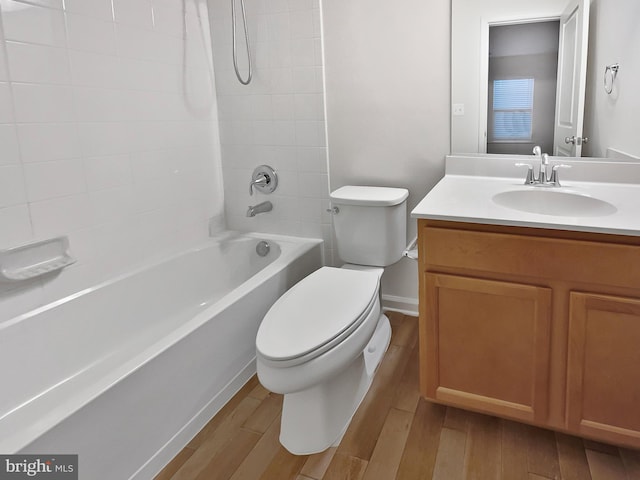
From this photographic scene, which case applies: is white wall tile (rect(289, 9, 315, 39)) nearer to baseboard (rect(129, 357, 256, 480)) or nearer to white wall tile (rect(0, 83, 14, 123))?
white wall tile (rect(0, 83, 14, 123))

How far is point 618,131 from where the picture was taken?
1.85 m

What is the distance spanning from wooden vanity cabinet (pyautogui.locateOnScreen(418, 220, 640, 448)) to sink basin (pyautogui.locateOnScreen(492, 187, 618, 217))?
359 millimetres

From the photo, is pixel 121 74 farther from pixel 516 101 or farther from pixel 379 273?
pixel 516 101

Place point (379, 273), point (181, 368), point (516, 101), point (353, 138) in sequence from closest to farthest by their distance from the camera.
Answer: point (181, 368)
point (516, 101)
point (379, 273)
point (353, 138)

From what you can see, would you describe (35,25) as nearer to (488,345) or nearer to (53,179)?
(53,179)

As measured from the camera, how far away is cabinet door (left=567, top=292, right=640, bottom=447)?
55.7 inches

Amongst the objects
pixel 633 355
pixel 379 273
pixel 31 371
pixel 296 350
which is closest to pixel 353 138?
pixel 379 273

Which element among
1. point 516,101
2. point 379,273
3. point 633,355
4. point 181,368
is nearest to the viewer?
point 633,355

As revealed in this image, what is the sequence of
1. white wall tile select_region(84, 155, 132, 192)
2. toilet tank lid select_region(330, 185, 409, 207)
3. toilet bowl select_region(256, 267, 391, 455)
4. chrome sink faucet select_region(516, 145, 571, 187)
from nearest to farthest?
toilet bowl select_region(256, 267, 391, 455), chrome sink faucet select_region(516, 145, 571, 187), white wall tile select_region(84, 155, 132, 192), toilet tank lid select_region(330, 185, 409, 207)

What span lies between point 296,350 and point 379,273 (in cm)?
78

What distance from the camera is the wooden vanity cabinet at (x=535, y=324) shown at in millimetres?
1418

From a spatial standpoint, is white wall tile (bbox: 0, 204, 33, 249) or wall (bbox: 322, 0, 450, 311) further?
wall (bbox: 322, 0, 450, 311)

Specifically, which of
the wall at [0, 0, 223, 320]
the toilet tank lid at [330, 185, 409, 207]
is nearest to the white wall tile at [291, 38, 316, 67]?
the wall at [0, 0, 223, 320]

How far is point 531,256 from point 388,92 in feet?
3.85
